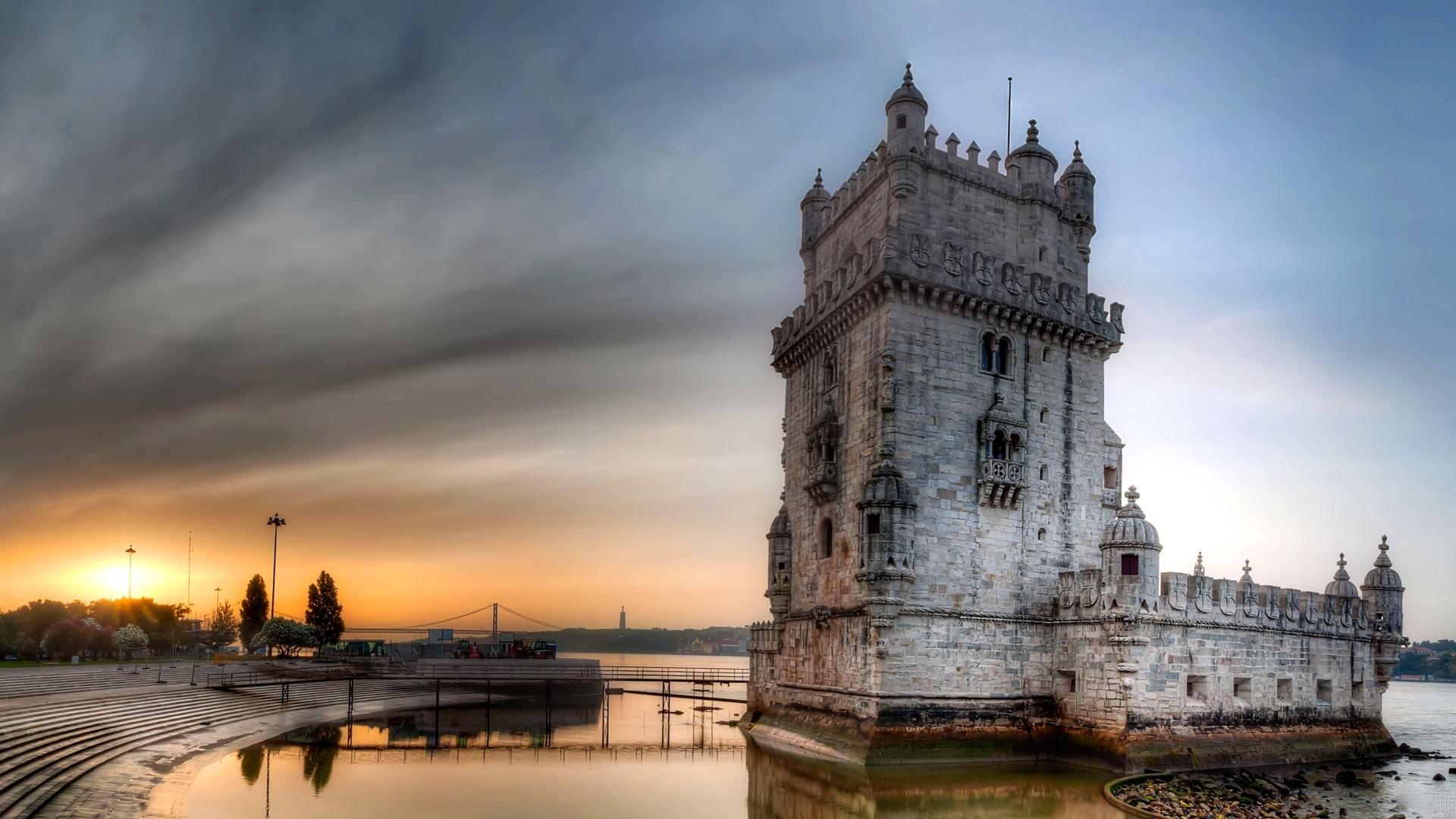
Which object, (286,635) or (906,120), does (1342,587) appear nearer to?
(906,120)

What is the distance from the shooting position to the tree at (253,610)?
7819 cm

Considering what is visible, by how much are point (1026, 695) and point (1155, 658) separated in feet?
13.0

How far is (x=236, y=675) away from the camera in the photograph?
160 feet

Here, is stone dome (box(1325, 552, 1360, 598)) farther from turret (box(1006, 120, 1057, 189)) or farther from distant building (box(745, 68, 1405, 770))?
turret (box(1006, 120, 1057, 189))

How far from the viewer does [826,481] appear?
32.8 metres

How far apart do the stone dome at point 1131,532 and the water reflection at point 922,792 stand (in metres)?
6.46

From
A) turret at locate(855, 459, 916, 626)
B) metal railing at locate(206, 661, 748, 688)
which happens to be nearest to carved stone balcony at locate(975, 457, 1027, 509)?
turret at locate(855, 459, 916, 626)

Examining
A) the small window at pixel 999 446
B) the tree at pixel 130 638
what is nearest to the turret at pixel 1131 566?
the small window at pixel 999 446

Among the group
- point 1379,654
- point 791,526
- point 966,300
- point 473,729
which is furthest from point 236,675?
point 1379,654

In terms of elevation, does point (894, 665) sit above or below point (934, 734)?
above

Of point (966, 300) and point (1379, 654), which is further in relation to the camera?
point (1379, 654)

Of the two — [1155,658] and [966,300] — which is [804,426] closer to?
[966,300]

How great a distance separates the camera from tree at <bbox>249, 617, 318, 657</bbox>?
58906 mm

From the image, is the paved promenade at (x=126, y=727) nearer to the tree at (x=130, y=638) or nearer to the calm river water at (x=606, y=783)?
the calm river water at (x=606, y=783)
